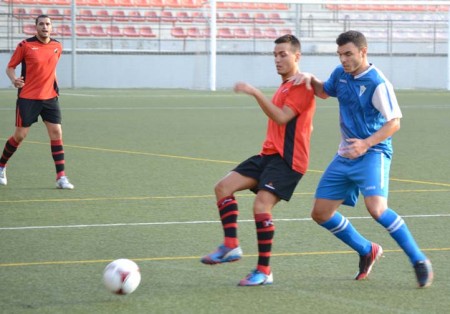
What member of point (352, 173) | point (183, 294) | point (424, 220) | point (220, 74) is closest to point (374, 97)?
point (352, 173)

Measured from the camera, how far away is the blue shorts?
6.39 meters

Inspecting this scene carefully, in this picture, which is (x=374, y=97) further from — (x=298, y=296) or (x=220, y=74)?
(x=220, y=74)

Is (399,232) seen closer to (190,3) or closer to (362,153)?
(362,153)

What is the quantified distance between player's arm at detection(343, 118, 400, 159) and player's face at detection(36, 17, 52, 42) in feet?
19.2

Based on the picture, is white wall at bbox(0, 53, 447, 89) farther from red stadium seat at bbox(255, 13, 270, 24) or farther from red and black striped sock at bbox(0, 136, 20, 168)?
red and black striped sock at bbox(0, 136, 20, 168)

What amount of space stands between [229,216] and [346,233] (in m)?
0.79

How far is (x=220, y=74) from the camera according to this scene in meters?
34.9

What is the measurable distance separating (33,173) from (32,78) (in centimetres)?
156

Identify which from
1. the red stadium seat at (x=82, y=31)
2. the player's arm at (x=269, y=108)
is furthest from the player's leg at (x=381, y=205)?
the red stadium seat at (x=82, y=31)

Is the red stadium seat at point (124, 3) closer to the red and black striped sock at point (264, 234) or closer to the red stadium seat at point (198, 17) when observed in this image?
the red stadium seat at point (198, 17)

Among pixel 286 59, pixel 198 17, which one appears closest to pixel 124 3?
pixel 198 17

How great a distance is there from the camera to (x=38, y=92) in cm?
1139

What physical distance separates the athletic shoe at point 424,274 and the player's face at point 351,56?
1318 mm

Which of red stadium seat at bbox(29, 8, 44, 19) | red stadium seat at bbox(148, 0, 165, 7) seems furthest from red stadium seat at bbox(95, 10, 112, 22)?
red stadium seat at bbox(29, 8, 44, 19)
